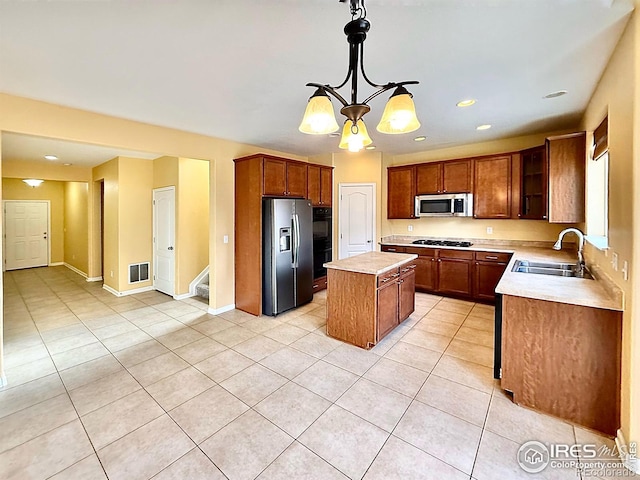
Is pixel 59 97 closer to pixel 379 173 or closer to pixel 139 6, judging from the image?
pixel 139 6

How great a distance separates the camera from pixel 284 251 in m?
4.23

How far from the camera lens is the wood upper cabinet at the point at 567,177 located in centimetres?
329

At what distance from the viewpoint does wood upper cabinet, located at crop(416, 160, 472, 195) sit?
4879 millimetres

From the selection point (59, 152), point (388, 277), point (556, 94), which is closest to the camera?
point (556, 94)

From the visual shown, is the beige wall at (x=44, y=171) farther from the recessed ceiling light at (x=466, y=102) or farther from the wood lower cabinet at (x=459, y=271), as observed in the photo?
the recessed ceiling light at (x=466, y=102)

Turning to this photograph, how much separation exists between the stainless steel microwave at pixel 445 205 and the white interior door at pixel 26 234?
34.0ft

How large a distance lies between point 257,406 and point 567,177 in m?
4.16

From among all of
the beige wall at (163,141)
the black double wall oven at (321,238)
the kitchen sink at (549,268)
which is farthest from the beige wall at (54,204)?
the kitchen sink at (549,268)

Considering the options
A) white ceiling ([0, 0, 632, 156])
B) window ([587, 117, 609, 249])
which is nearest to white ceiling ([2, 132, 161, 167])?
white ceiling ([0, 0, 632, 156])

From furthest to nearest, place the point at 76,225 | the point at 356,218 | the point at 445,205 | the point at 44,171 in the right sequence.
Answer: the point at 76,225 < the point at 44,171 < the point at 356,218 < the point at 445,205

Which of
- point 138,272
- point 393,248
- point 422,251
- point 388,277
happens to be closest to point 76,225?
point 138,272

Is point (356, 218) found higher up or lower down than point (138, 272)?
higher up

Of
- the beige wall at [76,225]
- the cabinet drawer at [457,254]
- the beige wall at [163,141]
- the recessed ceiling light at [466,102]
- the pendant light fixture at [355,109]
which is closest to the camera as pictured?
the pendant light fixture at [355,109]

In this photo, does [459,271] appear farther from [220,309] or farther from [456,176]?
[220,309]
